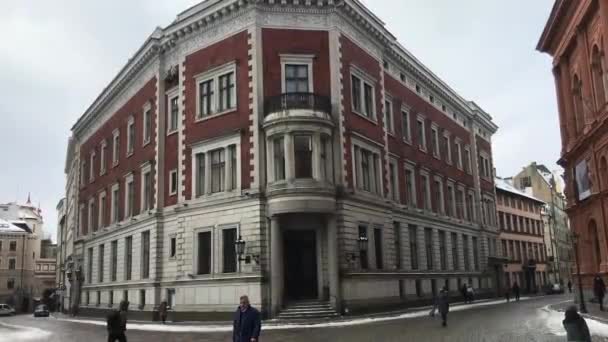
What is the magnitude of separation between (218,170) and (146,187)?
9.04 meters

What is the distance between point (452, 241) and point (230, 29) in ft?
91.8

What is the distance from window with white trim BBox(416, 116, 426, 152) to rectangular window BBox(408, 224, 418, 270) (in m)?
7.61

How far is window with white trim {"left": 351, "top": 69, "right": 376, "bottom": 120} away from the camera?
3634 centimetres

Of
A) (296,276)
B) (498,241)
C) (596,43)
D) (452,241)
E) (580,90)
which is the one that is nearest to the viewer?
(296,276)

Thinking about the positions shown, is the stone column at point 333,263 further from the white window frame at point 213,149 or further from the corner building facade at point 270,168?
the white window frame at point 213,149

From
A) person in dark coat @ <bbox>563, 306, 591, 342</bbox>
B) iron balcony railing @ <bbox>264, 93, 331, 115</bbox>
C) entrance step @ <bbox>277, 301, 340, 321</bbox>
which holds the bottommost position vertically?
entrance step @ <bbox>277, 301, 340, 321</bbox>

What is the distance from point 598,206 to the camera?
116 feet

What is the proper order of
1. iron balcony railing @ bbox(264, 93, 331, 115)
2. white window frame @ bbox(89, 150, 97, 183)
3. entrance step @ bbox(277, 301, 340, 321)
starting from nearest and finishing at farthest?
entrance step @ bbox(277, 301, 340, 321)
iron balcony railing @ bbox(264, 93, 331, 115)
white window frame @ bbox(89, 150, 97, 183)

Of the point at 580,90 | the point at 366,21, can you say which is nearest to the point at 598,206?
the point at 580,90

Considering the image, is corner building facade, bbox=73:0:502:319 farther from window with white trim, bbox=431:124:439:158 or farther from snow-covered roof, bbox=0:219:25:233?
snow-covered roof, bbox=0:219:25:233

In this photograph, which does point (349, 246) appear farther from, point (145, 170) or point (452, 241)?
point (452, 241)

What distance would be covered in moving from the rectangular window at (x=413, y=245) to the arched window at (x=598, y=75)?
15.1m

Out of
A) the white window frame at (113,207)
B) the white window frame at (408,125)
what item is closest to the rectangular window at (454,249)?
the white window frame at (408,125)

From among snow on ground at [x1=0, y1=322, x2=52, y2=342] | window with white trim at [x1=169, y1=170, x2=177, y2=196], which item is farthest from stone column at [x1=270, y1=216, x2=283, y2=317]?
snow on ground at [x1=0, y1=322, x2=52, y2=342]
